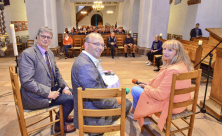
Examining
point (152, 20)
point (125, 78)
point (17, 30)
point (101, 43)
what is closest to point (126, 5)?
point (152, 20)

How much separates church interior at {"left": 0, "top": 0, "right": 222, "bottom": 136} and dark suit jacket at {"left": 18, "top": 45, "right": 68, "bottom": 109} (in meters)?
0.32

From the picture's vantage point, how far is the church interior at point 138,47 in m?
2.60

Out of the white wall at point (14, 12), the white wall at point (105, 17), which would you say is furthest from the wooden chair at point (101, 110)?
the white wall at point (105, 17)

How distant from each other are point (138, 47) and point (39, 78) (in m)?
7.28

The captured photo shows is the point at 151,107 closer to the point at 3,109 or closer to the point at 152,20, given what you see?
the point at 3,109

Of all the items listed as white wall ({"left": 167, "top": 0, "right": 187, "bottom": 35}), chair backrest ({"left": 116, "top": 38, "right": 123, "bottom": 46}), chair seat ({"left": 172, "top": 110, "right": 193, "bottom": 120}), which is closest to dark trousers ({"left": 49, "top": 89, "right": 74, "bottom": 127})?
chair seat ({"left": 172, "top": 110, "right": 193, "bottom": 120})

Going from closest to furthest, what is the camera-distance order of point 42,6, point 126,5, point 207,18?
1. point 42,6
2. point 207,18
3. point 126,5

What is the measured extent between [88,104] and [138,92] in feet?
3.07

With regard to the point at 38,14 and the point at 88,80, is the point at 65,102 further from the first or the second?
the point at 38,14

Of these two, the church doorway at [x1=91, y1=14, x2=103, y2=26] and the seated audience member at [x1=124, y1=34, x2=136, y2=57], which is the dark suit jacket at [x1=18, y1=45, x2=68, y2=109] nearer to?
the seated audience member at [x1=124, y1=34, x2=136, y2=57]

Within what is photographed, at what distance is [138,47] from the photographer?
8.72 metres

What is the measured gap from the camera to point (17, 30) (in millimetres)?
9930

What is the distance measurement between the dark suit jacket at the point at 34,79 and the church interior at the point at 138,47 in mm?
Answer: 321

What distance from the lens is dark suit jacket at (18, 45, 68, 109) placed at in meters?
1.82
